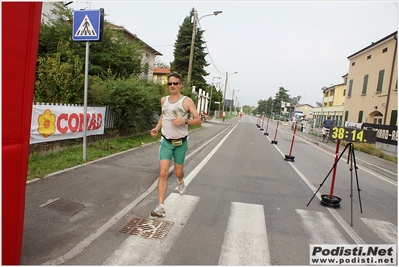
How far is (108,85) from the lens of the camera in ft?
32.6

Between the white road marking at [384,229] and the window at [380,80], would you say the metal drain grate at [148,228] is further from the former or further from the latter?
the window at [380,80]

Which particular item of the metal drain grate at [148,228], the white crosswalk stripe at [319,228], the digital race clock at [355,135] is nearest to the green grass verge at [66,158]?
the metal drain grate at [148,228]

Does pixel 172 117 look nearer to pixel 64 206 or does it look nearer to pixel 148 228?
pixel 148 228

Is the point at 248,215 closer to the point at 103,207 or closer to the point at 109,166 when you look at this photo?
the point at 103,207

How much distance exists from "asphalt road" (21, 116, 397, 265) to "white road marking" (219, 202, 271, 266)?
0.01m

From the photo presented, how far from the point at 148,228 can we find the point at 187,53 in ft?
126

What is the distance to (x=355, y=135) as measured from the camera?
16.6 feet

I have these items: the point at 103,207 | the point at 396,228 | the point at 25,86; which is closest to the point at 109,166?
the point at 103,207

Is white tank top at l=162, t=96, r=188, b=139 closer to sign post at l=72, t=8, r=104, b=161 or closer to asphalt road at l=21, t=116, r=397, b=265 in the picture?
asphalt road at l=21, t=116, r=397, b=265

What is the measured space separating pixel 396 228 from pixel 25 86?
5385 millimetres

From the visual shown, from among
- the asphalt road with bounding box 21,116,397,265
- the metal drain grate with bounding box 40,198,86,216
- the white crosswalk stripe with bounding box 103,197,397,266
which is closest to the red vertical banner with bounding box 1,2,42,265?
the asphalt road with bounding box 21,116,397,265

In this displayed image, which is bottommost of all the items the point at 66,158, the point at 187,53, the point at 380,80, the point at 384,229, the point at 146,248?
the point at 146,248

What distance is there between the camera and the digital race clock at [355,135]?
4.95 metres

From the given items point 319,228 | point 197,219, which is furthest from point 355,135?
point 197,219
